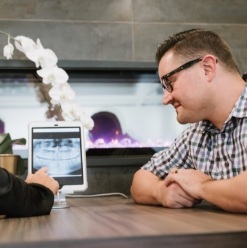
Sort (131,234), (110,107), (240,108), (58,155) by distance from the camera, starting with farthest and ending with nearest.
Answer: (110,107) < (58,155) < (240,108) < (131,234)

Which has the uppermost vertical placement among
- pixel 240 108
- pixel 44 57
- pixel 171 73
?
pixel 44 57

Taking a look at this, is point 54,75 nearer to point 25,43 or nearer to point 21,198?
point 25,43

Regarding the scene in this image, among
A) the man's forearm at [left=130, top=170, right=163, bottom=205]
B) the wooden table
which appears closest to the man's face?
the man's forearm at [left=130, top=170, right=163, bottom=205]

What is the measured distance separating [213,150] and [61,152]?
1.50ft

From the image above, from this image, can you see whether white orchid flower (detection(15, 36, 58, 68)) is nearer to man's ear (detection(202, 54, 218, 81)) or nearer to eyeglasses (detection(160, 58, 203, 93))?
eyeglasses (detection(160, 58, 203, 93))

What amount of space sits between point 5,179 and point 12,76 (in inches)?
45.9

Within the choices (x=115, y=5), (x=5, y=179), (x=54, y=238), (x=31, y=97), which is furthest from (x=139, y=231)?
(x=115, y=5)

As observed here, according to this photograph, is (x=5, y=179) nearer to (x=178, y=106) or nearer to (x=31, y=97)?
(x=178, y=106)

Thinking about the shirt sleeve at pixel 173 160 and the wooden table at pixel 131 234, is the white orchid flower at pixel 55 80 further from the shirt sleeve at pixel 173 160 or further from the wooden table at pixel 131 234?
the wooden table at pixel 131 234

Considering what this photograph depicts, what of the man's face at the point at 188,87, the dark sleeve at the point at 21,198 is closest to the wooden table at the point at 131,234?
the dark sleeve at the point at 21,198

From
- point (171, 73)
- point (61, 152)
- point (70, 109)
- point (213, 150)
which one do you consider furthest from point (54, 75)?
point (213, 150)

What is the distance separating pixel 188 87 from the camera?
121 cm

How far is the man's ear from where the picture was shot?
1.19 m

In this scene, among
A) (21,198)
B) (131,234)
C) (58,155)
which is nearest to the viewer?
(131,234)
